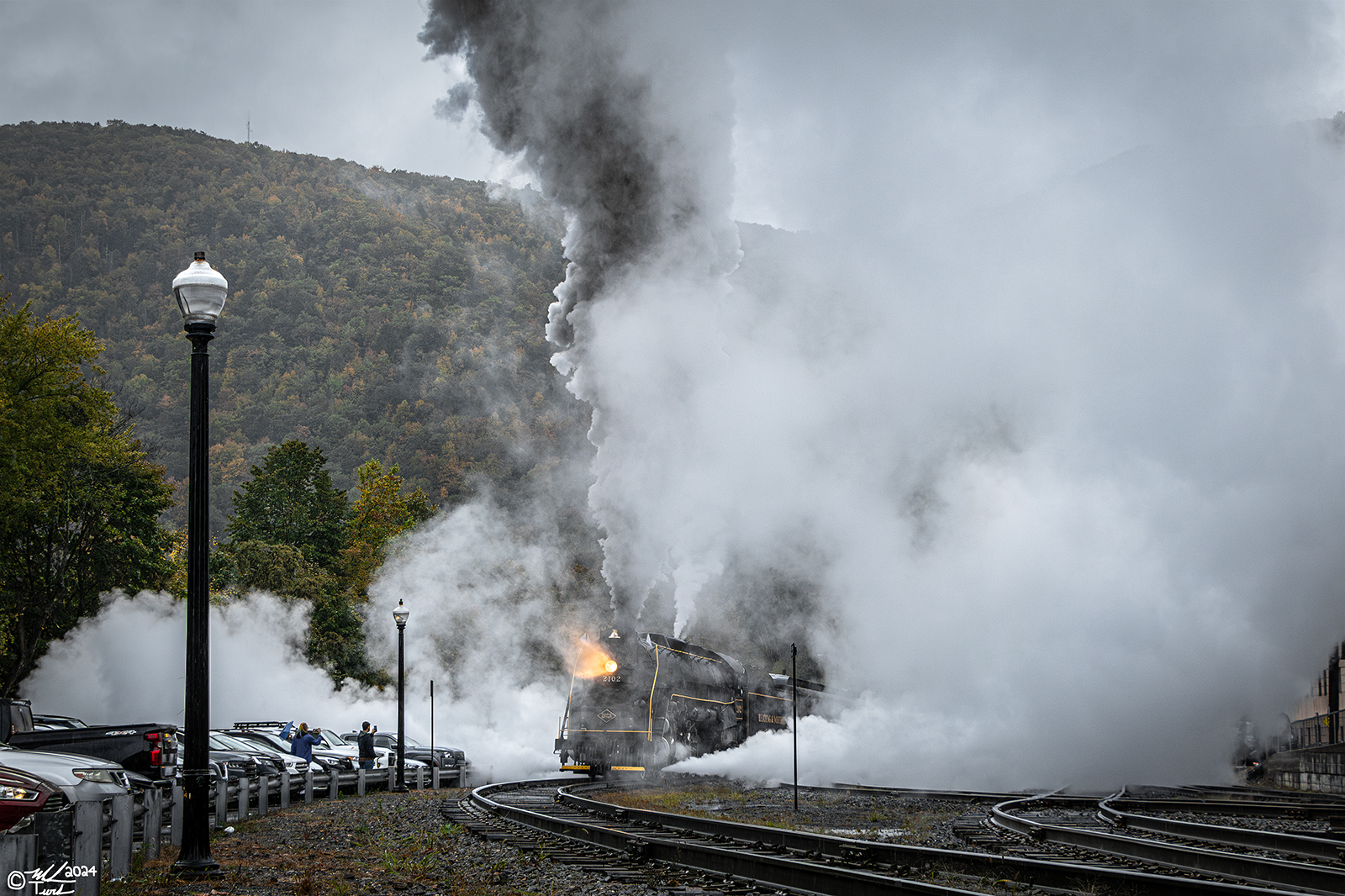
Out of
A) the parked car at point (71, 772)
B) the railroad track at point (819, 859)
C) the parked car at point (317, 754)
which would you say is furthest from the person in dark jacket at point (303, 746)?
the parked car at point (71, 772)

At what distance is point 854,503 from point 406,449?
82.8 metres

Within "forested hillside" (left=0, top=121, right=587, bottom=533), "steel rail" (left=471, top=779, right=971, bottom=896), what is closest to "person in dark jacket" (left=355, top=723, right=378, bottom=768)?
"steel rail" (left=471, top=779, right=971, bottom=896)

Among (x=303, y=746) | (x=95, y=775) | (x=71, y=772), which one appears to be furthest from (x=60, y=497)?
(x=71, y=772)

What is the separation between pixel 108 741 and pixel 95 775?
5.88 metres

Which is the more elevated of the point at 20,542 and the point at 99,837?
the point at 20,542

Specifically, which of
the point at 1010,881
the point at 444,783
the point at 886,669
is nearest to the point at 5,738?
the point at 444,783

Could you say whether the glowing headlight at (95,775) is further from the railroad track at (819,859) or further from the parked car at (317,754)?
the parked car at (317,754)

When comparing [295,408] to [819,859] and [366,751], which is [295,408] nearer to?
[366,751]

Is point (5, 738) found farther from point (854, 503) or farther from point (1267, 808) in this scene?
point (854, 503)

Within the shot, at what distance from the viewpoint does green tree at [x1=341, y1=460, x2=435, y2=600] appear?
240 ft

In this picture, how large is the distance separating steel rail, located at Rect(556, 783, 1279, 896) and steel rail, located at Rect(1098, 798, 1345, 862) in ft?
9.06

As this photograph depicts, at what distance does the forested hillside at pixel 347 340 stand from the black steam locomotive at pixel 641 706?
237 feet

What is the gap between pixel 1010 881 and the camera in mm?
10227

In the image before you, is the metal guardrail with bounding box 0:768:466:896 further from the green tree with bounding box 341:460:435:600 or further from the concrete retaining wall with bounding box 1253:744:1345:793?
the green tree with bounding box 341:460:435:600
